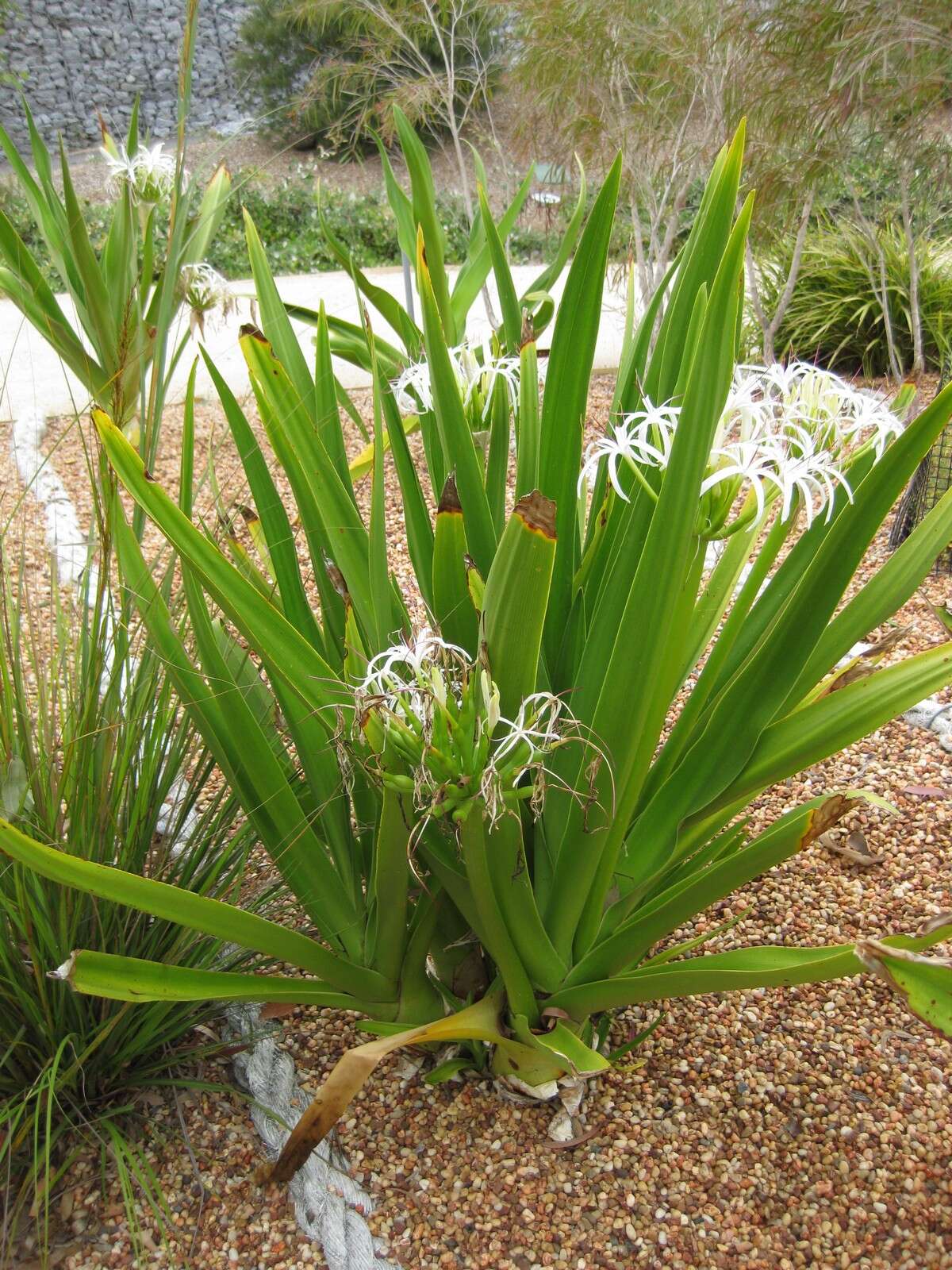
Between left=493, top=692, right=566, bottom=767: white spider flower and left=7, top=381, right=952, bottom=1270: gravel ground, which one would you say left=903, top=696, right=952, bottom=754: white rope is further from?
left=493, top=692, right=566, bottom=767: white spider flower

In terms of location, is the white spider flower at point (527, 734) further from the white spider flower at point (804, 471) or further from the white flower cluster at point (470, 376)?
the white flower cluster at point (470, 376)

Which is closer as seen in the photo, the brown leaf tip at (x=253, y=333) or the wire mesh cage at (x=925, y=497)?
the brown leaf tip at (x=253, y=333)

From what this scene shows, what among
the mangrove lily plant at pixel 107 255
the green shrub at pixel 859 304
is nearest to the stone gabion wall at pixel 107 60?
the green shrub at pixel 859 304

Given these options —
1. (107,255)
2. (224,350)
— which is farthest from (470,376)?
(224,350)

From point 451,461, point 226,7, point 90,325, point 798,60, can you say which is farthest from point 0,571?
point 226,7

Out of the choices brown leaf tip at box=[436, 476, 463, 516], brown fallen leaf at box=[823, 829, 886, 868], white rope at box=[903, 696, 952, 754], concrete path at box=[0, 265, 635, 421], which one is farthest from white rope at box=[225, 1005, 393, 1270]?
concrete path at box=[0, 265, 635, 421]

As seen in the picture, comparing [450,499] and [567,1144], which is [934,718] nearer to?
[567,1144]
